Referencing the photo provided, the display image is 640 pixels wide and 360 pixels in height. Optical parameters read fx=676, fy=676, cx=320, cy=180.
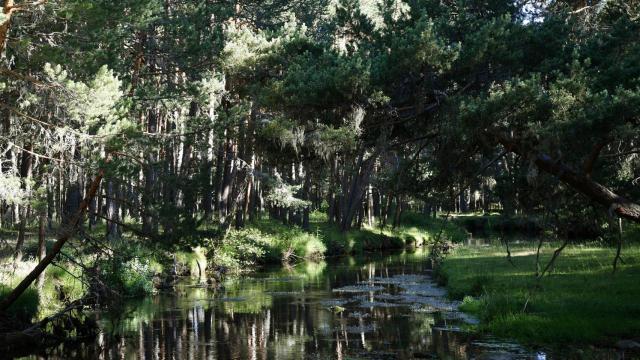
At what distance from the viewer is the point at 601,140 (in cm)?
1233

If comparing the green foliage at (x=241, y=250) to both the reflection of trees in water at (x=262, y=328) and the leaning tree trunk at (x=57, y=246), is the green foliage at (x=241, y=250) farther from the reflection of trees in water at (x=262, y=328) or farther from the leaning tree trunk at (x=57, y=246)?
the leaning tree trunk at (x=57, y=246)

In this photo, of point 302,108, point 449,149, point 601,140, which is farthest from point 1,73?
point 601,140

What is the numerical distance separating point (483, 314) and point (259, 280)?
13.7m

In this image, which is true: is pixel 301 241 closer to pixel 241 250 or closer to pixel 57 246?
pixel 241 250

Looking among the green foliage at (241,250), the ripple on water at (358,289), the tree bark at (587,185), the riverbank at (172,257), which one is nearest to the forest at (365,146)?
the tree bark at (587,185)

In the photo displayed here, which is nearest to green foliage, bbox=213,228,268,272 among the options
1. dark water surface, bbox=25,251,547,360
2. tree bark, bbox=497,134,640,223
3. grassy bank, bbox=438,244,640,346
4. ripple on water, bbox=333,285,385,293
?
dark water surface, bbox=25,251,547,360

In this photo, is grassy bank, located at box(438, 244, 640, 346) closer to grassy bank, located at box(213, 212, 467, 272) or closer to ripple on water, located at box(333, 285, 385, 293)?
ripple on water, located at box(333, 285, 385, 293)

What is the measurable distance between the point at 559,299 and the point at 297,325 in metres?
7.09

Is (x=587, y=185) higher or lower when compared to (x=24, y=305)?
higher

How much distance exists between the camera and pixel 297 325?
19.1m

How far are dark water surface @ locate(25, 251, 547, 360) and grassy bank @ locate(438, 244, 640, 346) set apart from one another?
0.75 meters

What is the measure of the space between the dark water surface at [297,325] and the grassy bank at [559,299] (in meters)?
0.75

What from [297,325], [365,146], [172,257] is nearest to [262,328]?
[297,325]

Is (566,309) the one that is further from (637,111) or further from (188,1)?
(188,1)
